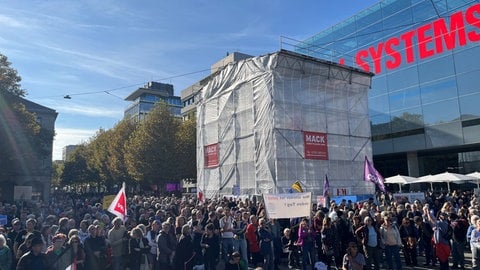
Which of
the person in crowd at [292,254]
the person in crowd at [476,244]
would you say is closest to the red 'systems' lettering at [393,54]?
the person in crowd at [292,254]

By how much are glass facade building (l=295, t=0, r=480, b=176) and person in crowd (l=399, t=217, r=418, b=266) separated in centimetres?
2235

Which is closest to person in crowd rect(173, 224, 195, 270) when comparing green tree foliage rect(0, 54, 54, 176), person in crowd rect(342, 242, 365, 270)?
person in crowd rect(342, 242, 365, 270)

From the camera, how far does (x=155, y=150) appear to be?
1560 inches

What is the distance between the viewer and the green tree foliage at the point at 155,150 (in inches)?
1558

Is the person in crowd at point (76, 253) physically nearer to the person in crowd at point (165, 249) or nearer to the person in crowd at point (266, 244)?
the person in crowd at point (165, 249)

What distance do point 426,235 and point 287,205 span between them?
178 inches

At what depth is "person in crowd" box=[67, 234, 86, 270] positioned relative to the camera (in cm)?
779

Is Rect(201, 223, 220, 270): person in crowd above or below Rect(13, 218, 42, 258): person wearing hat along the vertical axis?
below

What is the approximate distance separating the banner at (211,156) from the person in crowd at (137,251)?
1841 centimetres

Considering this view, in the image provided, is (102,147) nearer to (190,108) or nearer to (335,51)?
(190,108)

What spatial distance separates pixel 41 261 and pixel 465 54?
32.3m

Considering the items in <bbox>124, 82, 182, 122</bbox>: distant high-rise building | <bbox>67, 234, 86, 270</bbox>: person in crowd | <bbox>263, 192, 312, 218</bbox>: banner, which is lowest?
<bbox>67, 234, 86, 270</bbox>: person in crowd

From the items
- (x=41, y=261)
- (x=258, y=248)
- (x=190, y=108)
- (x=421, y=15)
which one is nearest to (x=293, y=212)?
(x=258, y=248)

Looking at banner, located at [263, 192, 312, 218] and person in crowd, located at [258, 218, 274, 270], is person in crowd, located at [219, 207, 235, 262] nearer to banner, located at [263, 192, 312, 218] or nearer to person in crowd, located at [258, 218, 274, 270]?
person in crowd, located at [258, 218, 274, 270]
